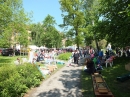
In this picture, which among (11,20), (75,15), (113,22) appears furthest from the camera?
(75,15)

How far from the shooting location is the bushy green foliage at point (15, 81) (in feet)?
27.8

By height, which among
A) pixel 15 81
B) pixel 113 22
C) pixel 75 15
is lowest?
pixel 15 81

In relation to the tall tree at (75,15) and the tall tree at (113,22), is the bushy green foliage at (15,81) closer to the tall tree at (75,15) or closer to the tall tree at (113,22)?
the tall tree at (113,22)

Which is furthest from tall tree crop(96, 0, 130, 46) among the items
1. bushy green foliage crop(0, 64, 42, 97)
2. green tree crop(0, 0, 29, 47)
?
green tree crop(0, 0, 29, 47)

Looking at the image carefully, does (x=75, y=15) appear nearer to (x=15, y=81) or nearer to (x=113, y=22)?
(x=113, y=22)

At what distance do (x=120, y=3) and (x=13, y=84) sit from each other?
13372mm

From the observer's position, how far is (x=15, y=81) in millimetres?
8930

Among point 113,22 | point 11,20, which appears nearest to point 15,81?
point 113,22

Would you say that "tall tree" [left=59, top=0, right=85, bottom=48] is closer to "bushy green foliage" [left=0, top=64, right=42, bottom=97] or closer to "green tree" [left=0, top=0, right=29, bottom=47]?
"green tree" [left=0, top=0, right=29, bottom=47]

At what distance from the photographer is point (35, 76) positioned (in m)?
11.6

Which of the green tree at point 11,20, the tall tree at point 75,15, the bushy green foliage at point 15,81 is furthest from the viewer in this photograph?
the tall tree at point 75,15

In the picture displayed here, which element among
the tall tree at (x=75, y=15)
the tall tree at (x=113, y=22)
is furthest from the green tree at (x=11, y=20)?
the tall tree at (x=113, y=22)

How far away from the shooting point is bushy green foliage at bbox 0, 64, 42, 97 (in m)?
8.47

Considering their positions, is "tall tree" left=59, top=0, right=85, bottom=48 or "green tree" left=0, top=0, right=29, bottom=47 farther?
"tall tree" left=59, top=0, right=85, bottom=48
